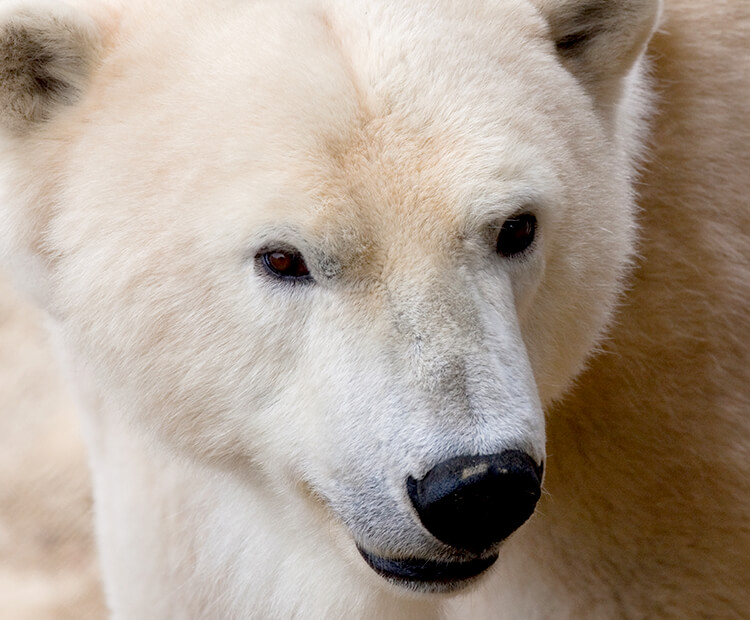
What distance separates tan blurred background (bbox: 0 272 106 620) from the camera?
4.03 metres

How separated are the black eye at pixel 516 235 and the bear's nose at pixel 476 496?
0.45 metres

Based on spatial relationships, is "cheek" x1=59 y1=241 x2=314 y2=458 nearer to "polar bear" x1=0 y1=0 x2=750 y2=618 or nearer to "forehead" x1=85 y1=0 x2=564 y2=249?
"polar bear" x1=0 y1=0 x2=750 y2=618

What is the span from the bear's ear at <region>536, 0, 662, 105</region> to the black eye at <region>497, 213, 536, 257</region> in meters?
0.49

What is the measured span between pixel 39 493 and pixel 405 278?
308 cm

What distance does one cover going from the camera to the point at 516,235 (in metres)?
2.04

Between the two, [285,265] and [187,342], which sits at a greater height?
[285,265]

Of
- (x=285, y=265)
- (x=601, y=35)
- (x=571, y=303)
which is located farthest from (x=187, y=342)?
(x=601, y=35)

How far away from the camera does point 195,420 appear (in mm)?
2176

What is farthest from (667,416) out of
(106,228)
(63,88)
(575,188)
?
(63,88)

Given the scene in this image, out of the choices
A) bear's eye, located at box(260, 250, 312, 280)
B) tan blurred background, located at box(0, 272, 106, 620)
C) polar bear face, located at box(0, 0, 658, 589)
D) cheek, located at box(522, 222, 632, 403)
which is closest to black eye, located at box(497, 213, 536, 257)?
polar bear face, located at box(0, 0, 658, 589)

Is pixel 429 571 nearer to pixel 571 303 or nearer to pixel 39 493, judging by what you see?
pixel 571 303

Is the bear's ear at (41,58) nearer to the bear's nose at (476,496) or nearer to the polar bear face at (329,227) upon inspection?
the polar bear face at (329,227)

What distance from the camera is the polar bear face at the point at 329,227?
185 centimetres

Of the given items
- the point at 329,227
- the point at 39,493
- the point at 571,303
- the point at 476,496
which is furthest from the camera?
the point at 39,493
